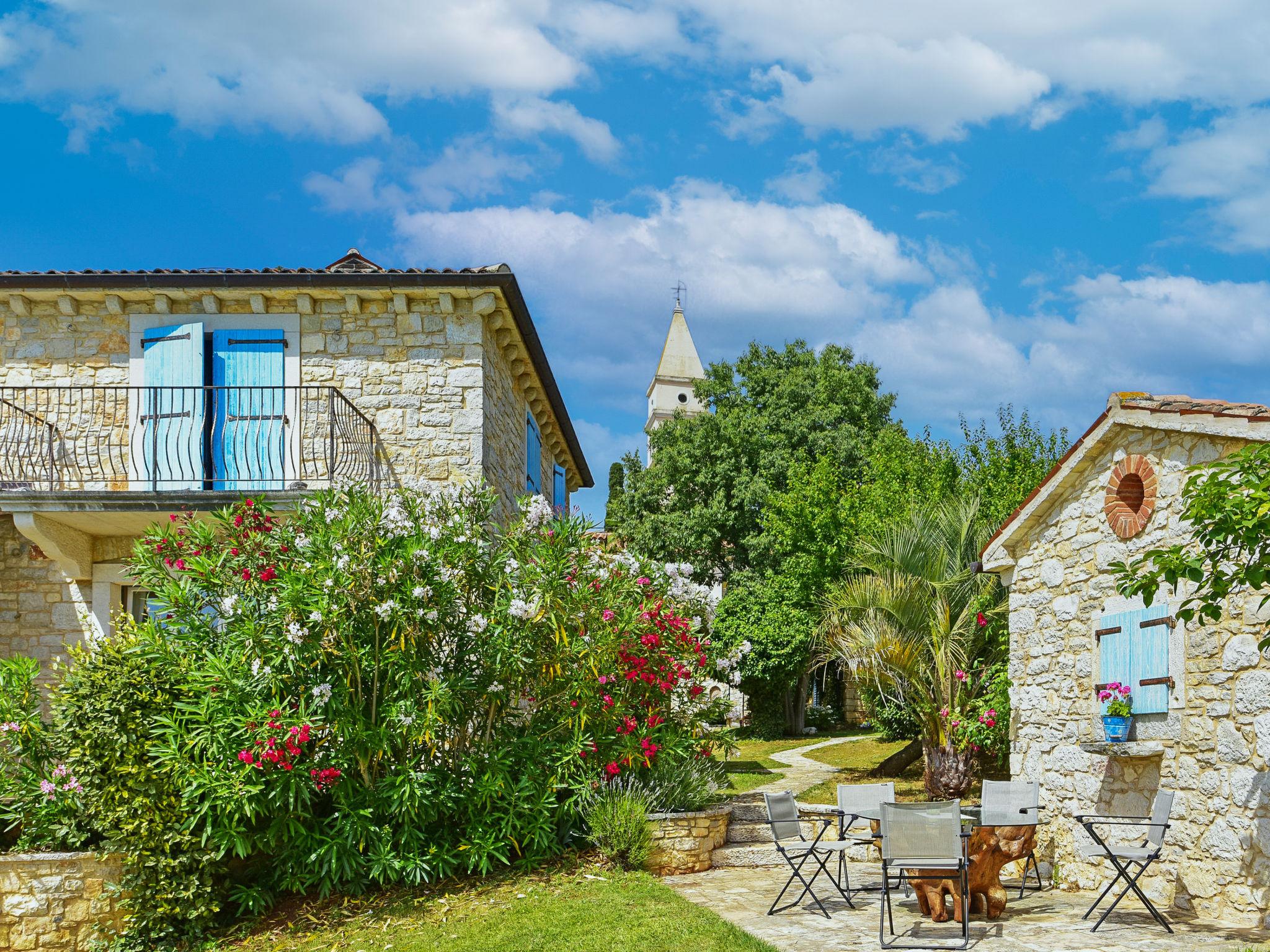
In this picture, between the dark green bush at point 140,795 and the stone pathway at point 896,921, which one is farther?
the dark green bush at point 140,795

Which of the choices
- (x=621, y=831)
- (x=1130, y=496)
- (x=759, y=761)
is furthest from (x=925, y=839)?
(x=759, y=761)

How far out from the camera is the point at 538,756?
349 inches


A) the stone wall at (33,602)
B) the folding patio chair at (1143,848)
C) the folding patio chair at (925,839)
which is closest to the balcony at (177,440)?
the stone wall at (33,602)

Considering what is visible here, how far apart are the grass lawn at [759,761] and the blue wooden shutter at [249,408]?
6303 mm

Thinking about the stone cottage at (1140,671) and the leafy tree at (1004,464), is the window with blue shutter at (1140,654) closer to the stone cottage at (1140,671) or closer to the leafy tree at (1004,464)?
the stone cottage at (1140,671)

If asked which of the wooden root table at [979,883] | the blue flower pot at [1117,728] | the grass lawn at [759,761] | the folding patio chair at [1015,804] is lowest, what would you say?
the grass lawn at [759,761]

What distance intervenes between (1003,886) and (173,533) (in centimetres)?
774

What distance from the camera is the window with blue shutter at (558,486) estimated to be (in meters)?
18.0

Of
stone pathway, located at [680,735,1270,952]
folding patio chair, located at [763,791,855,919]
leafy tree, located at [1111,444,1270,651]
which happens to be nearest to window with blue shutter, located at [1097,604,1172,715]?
stone pathway, located at [680,735,1270,952]

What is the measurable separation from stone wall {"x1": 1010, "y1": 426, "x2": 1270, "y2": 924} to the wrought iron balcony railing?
714 centimetres

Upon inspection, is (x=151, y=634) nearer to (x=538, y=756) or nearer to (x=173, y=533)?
(x=173, y=533)

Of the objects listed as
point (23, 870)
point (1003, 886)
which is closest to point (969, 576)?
point (1003, 886)

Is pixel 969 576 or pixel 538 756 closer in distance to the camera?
pixel 538 756

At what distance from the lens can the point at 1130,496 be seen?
26.4 feet
